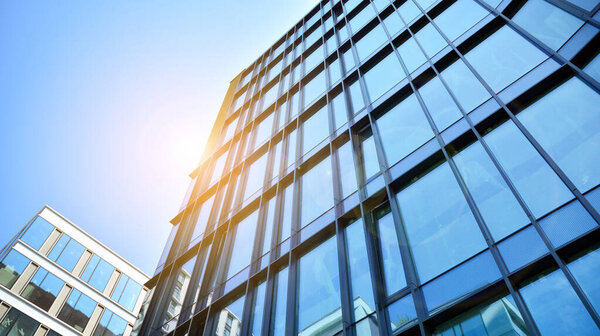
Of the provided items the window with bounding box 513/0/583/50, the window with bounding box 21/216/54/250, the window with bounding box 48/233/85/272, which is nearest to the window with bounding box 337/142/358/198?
the window with bounding box 513/0/583/50

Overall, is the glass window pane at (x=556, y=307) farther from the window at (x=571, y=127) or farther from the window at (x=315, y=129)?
the window at (x=315, y=129)

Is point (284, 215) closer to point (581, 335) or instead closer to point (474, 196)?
point (474, 196)

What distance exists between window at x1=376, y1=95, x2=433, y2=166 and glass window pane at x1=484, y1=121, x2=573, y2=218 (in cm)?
245

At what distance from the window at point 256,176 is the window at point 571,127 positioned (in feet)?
37.2

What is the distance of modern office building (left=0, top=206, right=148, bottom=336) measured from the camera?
3103 cm

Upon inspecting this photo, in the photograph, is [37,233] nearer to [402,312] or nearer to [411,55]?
[411,55]

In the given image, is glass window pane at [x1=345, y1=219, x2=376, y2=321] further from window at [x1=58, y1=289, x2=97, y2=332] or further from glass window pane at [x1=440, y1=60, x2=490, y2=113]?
window at [x1=58, y1=289, x2=97, y2=332]

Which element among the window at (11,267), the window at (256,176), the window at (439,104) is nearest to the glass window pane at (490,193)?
the window at (439,104)

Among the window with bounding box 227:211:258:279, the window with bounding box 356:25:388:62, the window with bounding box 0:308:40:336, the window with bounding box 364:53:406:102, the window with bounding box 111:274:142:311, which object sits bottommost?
the window with bounding box 227:211:258:279

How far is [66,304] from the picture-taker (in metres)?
34.8

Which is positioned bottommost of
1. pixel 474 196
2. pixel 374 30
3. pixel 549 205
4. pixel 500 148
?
pixel 549 205

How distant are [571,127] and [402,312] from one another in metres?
5.55

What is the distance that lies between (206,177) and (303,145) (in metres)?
8.57

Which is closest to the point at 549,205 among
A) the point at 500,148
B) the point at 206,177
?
the point at 500,148
